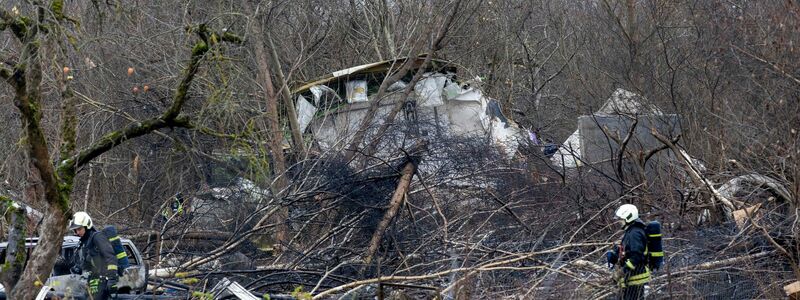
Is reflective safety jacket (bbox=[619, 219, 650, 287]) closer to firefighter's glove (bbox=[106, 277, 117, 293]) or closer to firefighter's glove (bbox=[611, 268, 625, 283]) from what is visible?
firefighter's glove (bbox=[611, 268, 625, 283])

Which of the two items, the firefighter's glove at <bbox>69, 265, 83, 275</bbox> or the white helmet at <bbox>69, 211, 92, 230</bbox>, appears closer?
the white helmet at <bbox>69, 211, 92, 230</bbox>

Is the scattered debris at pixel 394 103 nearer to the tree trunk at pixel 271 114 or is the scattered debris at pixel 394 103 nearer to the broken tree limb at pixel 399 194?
the tree trunk at pixel 271 114

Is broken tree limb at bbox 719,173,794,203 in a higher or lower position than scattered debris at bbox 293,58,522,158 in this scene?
lower

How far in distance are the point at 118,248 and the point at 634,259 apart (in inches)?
212

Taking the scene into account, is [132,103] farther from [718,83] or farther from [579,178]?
[718,83]

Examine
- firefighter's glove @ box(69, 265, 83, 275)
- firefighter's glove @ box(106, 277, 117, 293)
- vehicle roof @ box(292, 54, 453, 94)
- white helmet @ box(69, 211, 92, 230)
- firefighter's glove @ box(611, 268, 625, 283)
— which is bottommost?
firefighter's glove @ box(611, 268, 625, 283)

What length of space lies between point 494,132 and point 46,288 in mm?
11036

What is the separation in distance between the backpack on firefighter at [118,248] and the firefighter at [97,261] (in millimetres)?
58

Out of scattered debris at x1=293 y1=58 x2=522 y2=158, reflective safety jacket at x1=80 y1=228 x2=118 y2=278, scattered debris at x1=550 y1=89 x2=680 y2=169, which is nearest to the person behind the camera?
reflective safety jacket at x1=80 y1=228 x2=118 y2=278

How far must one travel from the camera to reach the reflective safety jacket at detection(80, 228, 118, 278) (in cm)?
1023

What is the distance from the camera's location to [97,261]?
404 inches

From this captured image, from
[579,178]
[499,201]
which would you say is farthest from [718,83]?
[499,201]

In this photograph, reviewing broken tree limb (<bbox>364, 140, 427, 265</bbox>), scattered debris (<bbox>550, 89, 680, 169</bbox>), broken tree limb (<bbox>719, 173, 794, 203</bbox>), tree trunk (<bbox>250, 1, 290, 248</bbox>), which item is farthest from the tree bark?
broken tree limb (<bbox>719, 173, 794, 203</bbox>)

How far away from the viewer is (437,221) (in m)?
13.4
